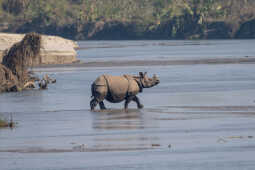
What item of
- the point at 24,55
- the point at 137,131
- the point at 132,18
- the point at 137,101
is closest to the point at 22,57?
the point at 24,55

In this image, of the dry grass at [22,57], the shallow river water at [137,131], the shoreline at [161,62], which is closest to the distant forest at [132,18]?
the shoreline at [161,62]

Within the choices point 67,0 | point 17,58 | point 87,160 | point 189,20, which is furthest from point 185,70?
point 67,0

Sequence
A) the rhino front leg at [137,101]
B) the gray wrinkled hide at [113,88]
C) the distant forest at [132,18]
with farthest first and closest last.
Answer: the distant forest at [132,18] < the rhino front leg at [137,101] < the gray wrinkled hide at [113,88]

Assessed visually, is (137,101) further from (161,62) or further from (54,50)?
(54,50)

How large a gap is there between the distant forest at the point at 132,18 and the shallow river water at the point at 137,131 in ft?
323

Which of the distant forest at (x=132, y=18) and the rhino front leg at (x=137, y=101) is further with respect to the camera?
the distant forest at (x=132, y=18)

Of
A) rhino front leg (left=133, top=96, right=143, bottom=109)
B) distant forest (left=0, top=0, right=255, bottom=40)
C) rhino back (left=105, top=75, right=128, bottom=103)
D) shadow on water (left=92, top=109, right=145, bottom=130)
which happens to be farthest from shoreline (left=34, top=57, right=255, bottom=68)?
distant forest (left=0, top=0, right=255, bottom=40)

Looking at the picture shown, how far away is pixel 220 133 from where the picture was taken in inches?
744

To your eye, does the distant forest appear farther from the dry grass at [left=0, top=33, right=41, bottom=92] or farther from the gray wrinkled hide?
the gray wrinkled hide

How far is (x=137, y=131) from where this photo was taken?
64.8 feet

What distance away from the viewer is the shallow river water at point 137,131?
15359 millimetres

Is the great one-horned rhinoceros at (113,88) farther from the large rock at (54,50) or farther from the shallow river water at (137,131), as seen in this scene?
the large rock at (54,50)

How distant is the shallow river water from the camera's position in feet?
50.4

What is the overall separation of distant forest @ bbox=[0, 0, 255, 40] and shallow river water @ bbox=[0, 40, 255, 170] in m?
98.5
